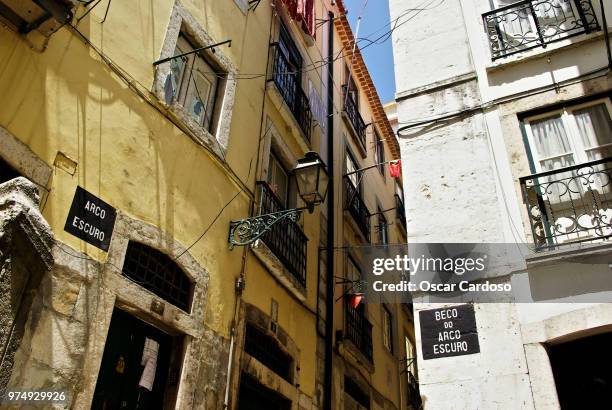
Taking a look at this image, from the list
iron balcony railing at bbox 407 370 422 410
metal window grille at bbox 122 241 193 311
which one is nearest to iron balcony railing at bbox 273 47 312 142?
metal window grille at bbox 122 241 193 311

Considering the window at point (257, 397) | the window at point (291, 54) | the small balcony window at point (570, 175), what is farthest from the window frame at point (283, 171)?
the small balcony window at point (570, 175)

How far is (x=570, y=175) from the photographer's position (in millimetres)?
5676

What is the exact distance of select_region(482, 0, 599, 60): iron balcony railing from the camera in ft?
21.5

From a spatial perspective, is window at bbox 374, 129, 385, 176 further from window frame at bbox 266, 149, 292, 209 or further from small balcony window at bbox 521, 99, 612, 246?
small balcony window at bbox 521, 99, 612, 246

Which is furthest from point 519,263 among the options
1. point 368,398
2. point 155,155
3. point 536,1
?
point 368,398

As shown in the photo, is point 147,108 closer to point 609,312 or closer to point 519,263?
point 519,263

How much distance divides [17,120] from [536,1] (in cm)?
608

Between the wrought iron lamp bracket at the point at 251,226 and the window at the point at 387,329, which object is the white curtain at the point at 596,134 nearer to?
the wrought iron lamp bracket at the point at 251,226

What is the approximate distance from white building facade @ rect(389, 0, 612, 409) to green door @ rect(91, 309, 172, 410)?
8.81 ft

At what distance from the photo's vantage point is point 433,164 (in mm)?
6523

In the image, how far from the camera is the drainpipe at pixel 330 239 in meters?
9.12

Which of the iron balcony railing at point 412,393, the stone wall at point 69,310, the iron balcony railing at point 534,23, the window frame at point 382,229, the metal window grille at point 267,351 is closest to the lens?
the stone wall at point 69,310

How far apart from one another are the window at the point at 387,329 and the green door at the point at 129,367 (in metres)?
7.91

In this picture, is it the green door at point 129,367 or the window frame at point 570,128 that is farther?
the window frame at point 570,128
